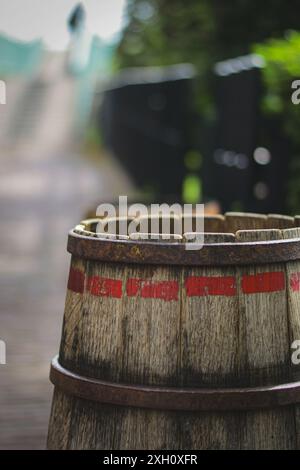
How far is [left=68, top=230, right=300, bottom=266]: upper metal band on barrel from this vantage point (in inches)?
132

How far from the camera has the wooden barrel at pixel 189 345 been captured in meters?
3.36

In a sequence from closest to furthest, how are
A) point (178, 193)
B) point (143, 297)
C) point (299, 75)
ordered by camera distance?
point (143, 297)
point (299, 75)
point (178, 193)

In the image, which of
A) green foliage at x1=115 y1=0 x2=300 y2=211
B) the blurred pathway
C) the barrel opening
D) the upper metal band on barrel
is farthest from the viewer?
green foliage at x1=115 y1=0 x2=300 y2=211

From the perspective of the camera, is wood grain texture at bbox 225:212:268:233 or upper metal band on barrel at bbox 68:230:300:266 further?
wood grain texture at bbox 225:212:268:233

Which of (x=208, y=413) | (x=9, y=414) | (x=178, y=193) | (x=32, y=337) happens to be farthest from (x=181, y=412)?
(x=178, y=193)

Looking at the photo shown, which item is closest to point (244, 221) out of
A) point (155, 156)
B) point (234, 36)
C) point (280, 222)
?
point (280, 222)

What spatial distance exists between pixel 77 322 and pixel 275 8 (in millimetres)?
9995

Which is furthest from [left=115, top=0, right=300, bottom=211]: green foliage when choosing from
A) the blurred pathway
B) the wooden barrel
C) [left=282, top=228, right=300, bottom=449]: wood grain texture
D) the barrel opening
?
the wooden barrel

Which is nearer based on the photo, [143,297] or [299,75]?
[143,297]

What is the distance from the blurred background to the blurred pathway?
2 cm

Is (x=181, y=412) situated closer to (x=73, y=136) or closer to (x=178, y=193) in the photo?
(x=178, y=193)

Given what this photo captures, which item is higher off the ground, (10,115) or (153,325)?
(10,115)

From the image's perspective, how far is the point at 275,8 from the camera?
42.5 feet

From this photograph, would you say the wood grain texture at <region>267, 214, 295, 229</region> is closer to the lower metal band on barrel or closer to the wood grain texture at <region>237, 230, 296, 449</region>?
the wood grain texture at <region>237, 230, 296, 449</region>
